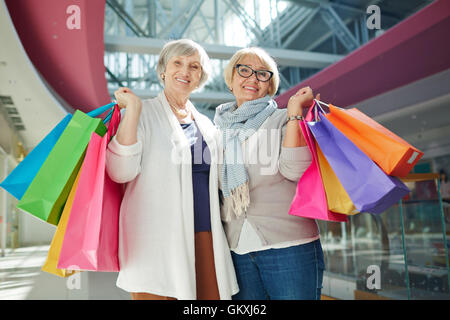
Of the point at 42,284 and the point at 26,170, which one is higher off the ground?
the point at 26,170

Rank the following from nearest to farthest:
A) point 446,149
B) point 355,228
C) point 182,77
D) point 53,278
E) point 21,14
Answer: point 182,77 < point 21,14 < point 355,228 < point 53,278 < point 446,149

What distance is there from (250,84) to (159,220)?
28.9 inches

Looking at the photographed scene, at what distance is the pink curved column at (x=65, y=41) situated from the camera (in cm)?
345

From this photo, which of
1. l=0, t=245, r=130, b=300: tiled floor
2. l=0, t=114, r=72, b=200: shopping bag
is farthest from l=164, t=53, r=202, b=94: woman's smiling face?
l=0, t=245, r=130, b=300: tiled floor

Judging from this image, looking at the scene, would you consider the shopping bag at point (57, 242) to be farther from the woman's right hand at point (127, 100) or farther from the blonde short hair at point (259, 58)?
the blonde short hair at point (259, 58)

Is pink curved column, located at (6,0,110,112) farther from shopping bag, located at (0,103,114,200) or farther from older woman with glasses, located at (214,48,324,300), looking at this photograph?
older woman with glasses, located at (214,48,324,300)

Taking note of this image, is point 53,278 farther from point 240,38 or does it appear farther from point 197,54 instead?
point 240,38

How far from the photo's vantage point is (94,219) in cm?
128

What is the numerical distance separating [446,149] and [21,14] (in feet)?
25.6

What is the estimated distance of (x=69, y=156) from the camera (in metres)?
1.35

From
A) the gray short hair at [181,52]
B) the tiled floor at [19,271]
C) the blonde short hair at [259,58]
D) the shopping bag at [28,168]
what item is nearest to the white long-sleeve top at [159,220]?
the shopping bag at [28,168]

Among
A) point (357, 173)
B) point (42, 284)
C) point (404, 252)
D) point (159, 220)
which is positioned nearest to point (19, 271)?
point (42, 284)

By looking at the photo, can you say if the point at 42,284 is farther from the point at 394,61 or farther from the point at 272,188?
the point at 394,61
